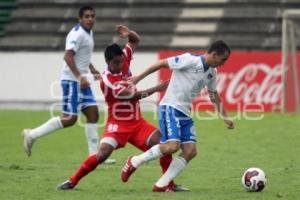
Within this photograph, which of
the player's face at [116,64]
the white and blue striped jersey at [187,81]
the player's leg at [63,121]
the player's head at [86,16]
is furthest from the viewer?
the player's leg at [63,121]

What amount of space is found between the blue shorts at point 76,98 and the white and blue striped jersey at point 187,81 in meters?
3.22

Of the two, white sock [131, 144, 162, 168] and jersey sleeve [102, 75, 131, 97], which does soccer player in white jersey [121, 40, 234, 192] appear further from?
jersey sleeve [102, 75, 131, 97]

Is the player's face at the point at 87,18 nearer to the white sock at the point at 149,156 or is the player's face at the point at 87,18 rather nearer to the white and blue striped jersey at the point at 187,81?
the white and blue striped jersey at the point at 187,81

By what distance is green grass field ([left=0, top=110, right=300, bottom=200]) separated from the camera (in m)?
9.91

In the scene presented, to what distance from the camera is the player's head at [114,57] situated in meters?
10.3

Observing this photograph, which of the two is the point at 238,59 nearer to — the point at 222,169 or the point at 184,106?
the point at 222,169

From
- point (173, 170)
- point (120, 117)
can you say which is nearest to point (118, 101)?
point (120, 117)

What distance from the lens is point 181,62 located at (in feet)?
32.8

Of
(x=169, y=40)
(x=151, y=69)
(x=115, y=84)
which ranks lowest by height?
(x=115, y=84)

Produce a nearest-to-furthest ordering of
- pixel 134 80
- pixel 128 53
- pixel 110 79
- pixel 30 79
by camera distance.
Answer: pixel 134 80
pixel 110 79
pixel 128 53
pixel 30 79

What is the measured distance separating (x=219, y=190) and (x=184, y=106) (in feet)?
3.34

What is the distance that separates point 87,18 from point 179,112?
131 inches

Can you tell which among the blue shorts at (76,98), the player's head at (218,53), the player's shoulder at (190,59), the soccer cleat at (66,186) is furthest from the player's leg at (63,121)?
the player's head at (218,53)

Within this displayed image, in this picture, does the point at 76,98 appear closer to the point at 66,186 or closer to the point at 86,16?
the point at 86,16
